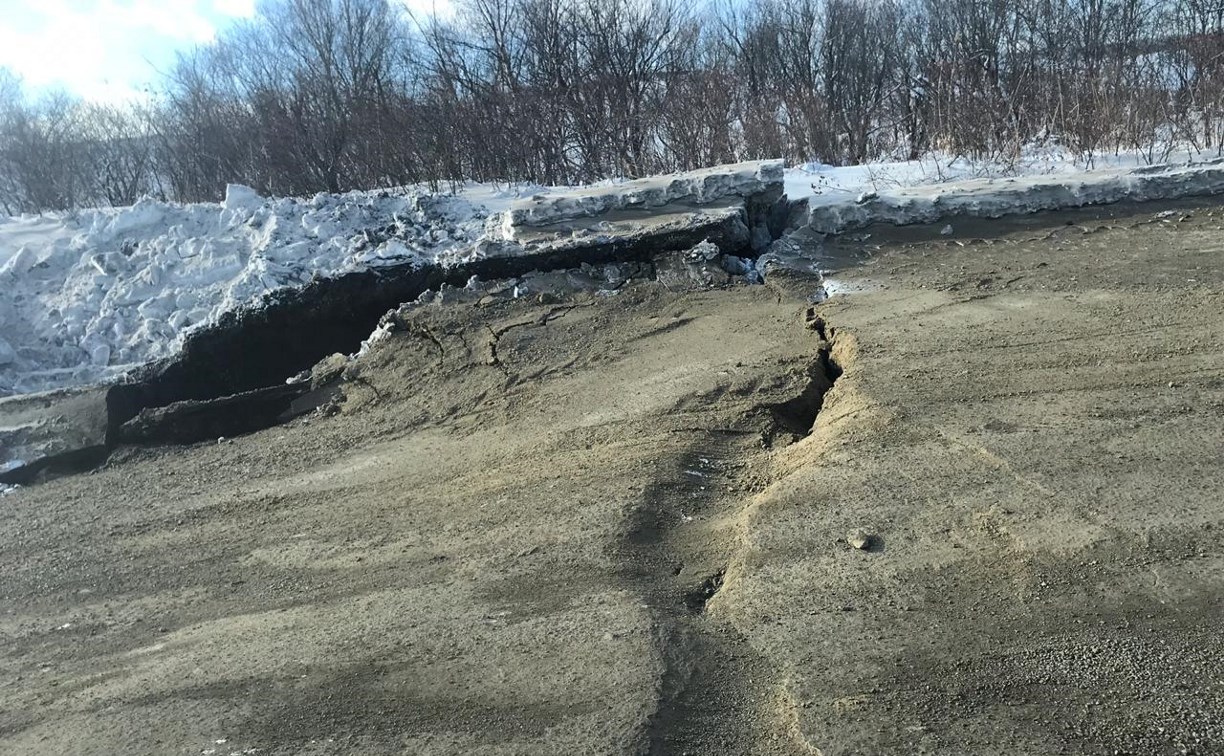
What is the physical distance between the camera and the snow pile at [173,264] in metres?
8.05

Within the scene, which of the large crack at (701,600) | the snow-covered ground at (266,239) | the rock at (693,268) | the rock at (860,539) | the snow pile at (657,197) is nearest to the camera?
the large crack at (701,600)

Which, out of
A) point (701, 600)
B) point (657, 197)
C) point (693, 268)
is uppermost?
point (657, 197)

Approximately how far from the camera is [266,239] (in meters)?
8.49

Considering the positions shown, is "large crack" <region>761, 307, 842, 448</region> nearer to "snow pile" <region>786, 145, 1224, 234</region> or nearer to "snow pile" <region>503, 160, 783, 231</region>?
"snow pile" <region>786, 145, 1224, 234</region>

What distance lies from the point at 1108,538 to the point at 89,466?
261 inches

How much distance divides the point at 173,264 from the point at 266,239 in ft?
3.36

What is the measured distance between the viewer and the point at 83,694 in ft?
11.1

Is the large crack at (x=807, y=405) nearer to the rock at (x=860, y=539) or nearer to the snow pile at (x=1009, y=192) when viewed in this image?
the rock at (x=860, y=539)

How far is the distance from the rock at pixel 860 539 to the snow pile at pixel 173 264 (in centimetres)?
515

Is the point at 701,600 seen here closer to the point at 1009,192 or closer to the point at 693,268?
the point at 693,268


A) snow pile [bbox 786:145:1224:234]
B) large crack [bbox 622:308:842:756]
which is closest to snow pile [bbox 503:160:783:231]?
snow pile [bbox 786:145:1224:234]

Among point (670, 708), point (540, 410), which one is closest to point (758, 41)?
point (540, 410)

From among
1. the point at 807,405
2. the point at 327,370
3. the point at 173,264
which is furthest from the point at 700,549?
the point at 173,264

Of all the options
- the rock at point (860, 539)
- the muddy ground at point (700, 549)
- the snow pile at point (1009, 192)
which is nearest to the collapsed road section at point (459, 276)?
the snow pile at point (1009, 192)
